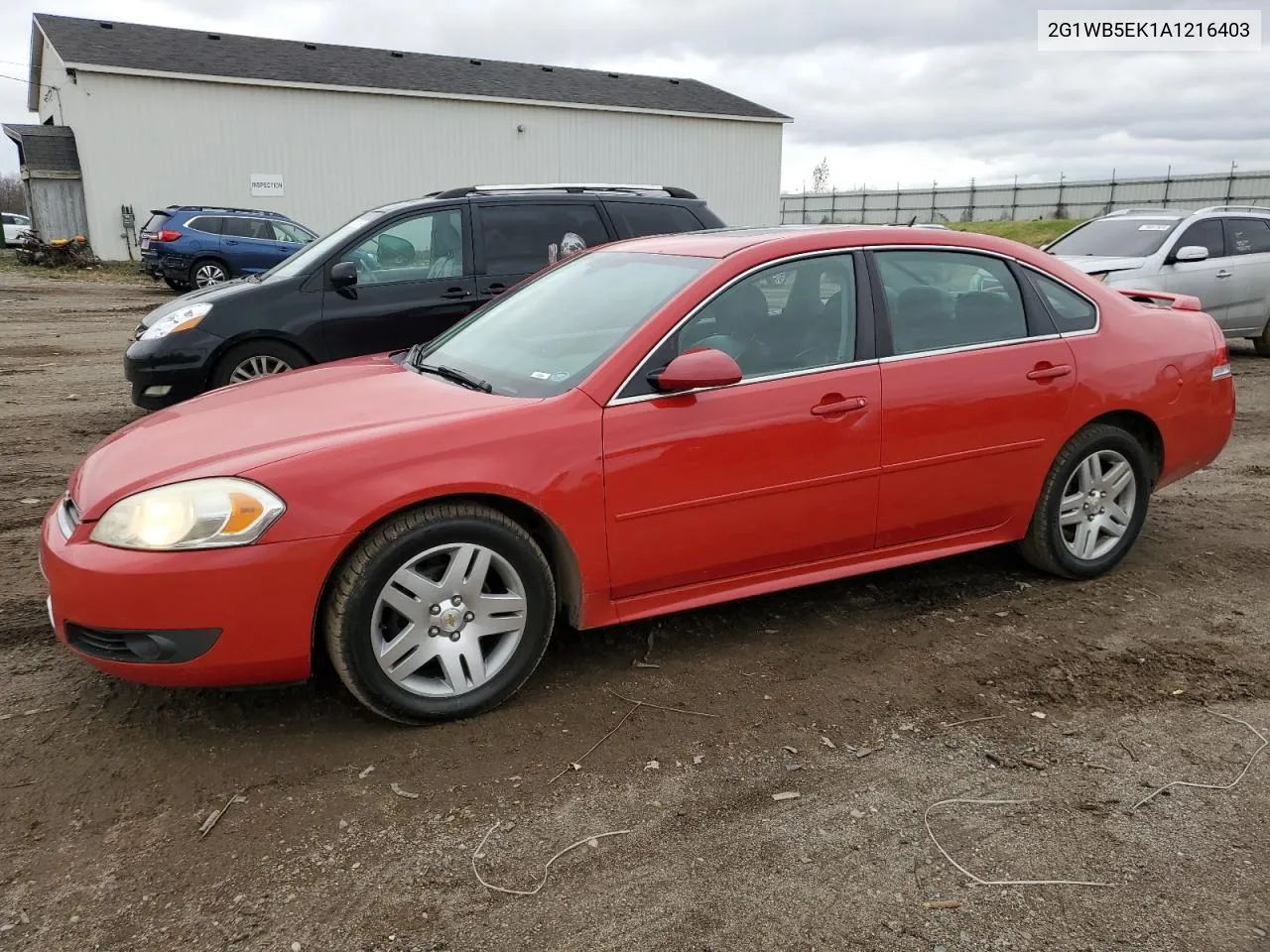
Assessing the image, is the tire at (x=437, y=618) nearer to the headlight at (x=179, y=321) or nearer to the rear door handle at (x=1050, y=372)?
the rear door handle at (x=1050, y=372)

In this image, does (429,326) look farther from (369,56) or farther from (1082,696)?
(369,56)

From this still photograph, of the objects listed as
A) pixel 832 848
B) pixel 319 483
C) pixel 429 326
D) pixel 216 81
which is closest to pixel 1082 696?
pixel 832 848

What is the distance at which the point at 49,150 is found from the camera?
Result: 86.2ft

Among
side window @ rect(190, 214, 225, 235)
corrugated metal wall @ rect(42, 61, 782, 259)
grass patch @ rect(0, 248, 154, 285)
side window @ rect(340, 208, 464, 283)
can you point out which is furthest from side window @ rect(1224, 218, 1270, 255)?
corrugated metal wall @ rect(42, 61, 782, 259)

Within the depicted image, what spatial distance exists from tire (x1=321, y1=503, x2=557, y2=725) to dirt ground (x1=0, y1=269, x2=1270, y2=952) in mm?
136

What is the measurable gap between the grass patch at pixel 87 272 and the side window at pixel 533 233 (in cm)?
1853

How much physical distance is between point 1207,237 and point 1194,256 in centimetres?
70

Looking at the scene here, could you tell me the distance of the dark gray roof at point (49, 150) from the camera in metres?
25.9

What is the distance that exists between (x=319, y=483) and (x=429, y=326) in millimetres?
4446

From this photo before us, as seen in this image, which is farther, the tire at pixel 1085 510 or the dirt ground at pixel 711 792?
the tire at pixel 1085 510

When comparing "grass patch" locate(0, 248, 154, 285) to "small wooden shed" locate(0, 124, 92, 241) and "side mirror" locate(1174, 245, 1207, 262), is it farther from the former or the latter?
"side mirror" locate(1174, 245, 1207, 262)

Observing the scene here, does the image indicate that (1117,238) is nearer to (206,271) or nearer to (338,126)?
(206,271)

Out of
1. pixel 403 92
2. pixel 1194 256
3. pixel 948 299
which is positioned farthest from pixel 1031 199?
pixel 948 299

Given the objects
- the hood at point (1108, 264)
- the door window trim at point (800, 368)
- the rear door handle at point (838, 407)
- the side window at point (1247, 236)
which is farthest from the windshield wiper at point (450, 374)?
the side window at point (1247, 236)
